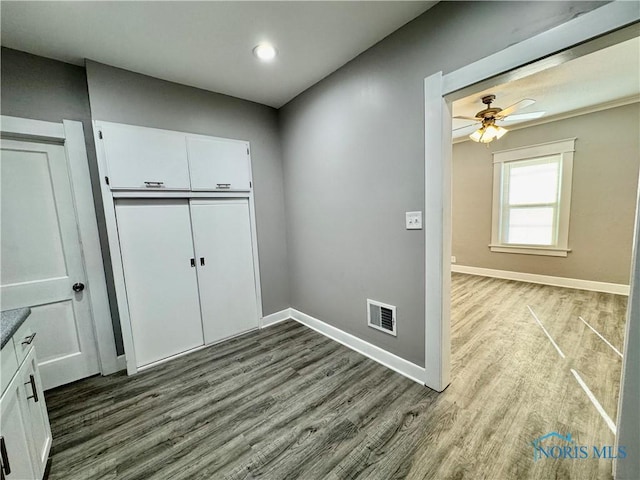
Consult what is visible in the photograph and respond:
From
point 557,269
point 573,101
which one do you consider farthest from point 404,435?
point 573,101

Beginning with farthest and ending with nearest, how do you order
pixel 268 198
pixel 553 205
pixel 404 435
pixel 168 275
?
1. pixel 553 205
2. pixel 268 198
3. pixel 168 275
4. pixel 404 435

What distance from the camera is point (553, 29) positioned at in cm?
120

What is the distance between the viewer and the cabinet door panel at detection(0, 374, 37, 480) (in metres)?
1.03

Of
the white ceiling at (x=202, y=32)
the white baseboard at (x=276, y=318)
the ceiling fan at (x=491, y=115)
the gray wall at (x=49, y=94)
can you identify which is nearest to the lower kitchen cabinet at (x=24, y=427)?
the gray wall at (x=49, y=94)

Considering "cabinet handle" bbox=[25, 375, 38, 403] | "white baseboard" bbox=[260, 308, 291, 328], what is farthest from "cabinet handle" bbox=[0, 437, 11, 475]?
"white baseboard" bbox=[260, 308, 291, 328]

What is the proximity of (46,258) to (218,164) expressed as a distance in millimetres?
1647

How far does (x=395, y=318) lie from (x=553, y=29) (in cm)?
200

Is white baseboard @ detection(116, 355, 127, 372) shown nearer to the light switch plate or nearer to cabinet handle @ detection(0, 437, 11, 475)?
cabinet handle @ detection(0, 437, 11, 475)

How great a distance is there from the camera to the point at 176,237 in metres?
2.47

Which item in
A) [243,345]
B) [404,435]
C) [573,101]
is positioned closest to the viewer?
[404,435]

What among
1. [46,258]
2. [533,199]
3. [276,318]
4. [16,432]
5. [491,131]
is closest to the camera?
[16,432]

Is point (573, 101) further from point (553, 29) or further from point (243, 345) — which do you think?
point (243, 345)

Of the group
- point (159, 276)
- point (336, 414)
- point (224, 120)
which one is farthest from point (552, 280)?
point (159, 276)

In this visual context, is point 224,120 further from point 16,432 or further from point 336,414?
point 336,414
